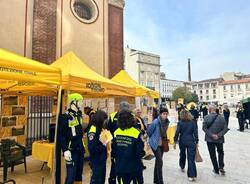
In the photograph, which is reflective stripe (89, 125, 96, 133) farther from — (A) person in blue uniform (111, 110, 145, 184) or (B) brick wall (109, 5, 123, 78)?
(B) brick wall (109, 5, 123, 78)

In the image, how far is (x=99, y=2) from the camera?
553 inches

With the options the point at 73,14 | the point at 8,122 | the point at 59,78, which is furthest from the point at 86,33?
the point at 59,78

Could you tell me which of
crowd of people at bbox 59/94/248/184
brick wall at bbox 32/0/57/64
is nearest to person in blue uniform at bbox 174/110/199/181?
crowd of people at bbox 59/94/248/184

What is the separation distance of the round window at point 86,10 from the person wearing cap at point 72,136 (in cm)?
969

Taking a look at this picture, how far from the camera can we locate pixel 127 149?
3.46m

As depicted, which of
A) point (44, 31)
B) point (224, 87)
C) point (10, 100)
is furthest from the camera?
point (224, 87)

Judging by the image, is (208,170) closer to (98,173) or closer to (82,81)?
(98,173)

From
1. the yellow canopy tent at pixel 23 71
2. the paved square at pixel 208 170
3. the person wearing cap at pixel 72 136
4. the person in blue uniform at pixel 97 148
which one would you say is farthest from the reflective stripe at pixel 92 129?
the paved square at pixel 208 170

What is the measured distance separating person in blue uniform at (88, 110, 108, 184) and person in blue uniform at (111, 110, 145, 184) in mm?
416

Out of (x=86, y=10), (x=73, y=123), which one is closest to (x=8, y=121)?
(x=73, y=123)

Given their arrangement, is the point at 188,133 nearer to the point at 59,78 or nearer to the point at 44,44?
the point at 59,78

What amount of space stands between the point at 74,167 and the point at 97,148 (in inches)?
30.1

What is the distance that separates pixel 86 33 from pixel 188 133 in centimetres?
946

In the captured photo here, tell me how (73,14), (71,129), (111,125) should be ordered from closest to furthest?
(71,129)
(111,125)
(73,14)
